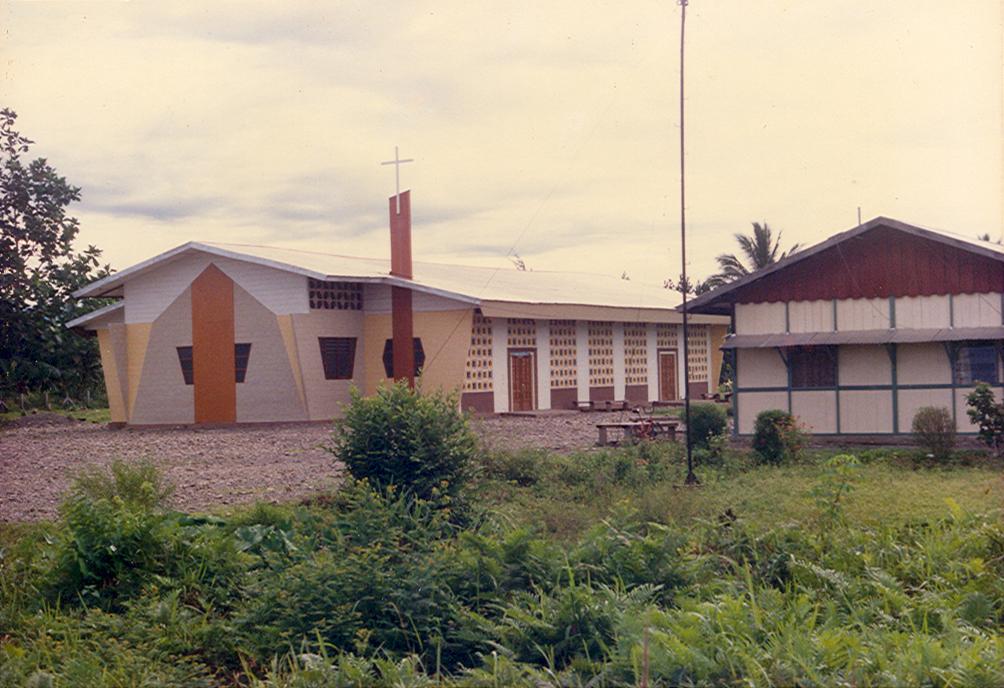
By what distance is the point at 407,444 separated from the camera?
10.6 metres

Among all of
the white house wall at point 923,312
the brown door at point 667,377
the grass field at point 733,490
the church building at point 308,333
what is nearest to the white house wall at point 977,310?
the white house wall at point 923,312

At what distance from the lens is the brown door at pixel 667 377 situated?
3603cm

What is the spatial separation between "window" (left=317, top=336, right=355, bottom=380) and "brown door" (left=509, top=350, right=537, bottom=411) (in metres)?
4.32

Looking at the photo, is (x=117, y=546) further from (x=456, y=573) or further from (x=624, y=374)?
(x=624, y=374)

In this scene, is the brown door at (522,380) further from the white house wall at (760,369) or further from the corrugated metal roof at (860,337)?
the corrugated metal roof at (860,337)

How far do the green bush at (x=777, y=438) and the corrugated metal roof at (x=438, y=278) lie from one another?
1130 cm

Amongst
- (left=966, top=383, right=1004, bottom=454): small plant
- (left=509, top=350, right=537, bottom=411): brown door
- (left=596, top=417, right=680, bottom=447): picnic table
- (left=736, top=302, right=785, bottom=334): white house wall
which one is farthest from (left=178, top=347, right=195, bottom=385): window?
(left=966, top=383, right=1004, bottom=454): small plant

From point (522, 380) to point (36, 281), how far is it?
660 inches

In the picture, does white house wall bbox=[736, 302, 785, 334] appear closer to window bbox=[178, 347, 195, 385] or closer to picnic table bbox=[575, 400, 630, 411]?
picnic table bbox=[575, 400, 630, 411]

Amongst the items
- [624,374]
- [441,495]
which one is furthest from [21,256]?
[441,495]

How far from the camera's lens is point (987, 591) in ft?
21.5

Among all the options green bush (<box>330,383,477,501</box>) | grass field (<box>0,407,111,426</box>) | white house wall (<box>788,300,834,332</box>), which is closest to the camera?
green bush (<box>330,383,477,501</box>)

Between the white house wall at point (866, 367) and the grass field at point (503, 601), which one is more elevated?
the white house wall at point (866, 367)

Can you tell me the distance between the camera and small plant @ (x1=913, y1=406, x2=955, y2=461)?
15.6 metres
